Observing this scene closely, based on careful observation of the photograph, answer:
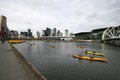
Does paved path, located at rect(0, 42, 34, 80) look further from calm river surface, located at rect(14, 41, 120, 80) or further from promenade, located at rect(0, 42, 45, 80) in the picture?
calm river surface, located at rect(14, 41, 120, 80)

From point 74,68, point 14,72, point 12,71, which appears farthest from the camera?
point 74,68

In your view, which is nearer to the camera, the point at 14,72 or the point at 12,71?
the point at 14,72

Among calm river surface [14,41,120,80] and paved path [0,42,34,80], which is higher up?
paved path [0,42,34,80]

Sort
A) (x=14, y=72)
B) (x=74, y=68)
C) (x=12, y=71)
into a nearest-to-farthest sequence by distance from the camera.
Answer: (x=14, y=72) < (x=12, y=71) < (x=74, y=68)

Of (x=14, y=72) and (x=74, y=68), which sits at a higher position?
(x=14, y=72)

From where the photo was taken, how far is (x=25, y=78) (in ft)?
53.3

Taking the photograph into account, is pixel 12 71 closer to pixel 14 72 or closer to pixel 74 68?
pixel 14 72

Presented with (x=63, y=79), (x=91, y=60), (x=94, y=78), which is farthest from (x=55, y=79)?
(x=91, y=60)

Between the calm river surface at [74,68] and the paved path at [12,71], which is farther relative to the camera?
the calm river surface at [74,68]

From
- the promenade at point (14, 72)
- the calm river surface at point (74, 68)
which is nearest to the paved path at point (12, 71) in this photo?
the promenade at point (14, 72)

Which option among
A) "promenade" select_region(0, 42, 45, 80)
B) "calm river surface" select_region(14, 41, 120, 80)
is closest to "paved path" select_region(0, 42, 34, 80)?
"promenade" select_region(0, 42, 45, 80)

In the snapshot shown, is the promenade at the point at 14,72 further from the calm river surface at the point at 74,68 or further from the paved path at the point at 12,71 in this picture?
the calm river surface at the point at 74,68

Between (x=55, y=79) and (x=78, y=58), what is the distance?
27.4 metres

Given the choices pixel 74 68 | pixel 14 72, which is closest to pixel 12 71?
pixel 14 72
